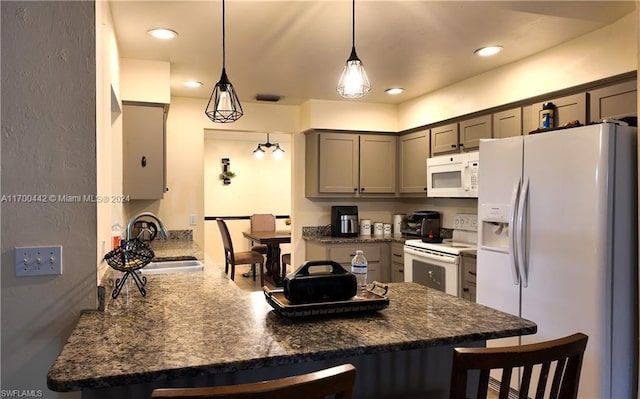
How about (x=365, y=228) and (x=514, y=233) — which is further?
(x=365, y=228)

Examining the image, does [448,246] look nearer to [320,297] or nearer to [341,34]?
[341,34]

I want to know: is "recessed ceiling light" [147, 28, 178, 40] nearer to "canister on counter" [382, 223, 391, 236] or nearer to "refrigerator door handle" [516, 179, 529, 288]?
"refrigerator door handle" [516, 179, 529, 288]

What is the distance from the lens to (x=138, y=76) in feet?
11.1

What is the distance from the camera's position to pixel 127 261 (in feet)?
6.17

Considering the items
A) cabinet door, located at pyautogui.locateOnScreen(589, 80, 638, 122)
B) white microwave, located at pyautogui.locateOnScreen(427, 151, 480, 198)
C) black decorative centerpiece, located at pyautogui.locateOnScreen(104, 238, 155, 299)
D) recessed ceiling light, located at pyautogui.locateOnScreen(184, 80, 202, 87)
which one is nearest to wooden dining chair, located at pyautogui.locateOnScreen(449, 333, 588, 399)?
black decorative centerpiece, located at pyautogui.locateOnScreen(104, 238, 155, 299)

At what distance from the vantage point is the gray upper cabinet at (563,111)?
112 inches

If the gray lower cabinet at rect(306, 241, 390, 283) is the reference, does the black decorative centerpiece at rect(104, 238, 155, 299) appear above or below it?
above

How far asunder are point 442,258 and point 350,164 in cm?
166

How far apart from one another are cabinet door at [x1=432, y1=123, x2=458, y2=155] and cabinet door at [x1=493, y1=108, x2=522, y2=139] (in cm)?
51

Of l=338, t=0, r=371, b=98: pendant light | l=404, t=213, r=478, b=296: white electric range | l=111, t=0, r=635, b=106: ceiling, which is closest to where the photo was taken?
l=338, t=0, r=371, b=98: pendant light

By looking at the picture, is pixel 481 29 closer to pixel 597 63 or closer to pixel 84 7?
pixel 597 63

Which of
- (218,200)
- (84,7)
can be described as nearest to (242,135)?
(218,200)

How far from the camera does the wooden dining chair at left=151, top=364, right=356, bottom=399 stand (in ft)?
2.82

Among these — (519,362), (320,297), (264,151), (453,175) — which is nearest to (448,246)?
(453,175)
